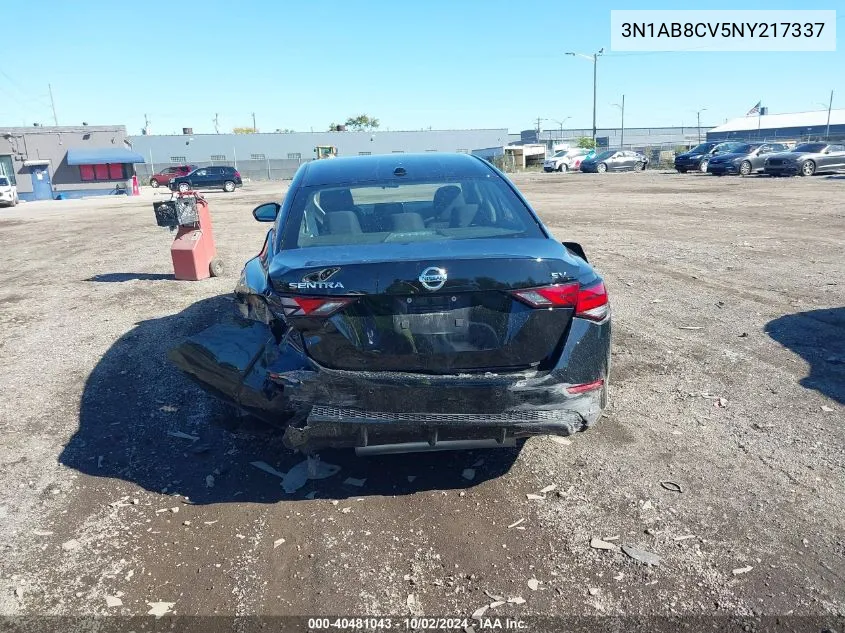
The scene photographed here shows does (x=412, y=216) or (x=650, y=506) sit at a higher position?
(x=412, y=216)

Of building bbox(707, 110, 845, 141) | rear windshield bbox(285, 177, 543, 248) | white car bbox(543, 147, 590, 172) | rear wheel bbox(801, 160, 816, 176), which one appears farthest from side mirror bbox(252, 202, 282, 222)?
building bbox(707, 110, 845, 141)

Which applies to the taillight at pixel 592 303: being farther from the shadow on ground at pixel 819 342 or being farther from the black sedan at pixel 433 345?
the shadow on ground at pixel 819 342

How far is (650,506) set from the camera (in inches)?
132

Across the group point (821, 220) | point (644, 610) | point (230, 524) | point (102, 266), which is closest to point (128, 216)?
point (102, 266)

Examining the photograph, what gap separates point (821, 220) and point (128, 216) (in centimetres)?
2016

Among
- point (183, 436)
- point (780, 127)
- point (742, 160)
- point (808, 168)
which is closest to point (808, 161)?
point (808, 168)

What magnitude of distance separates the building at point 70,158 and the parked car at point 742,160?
1426 inches

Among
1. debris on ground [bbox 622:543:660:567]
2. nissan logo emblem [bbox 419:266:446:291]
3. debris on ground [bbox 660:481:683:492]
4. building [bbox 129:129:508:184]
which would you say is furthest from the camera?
building [bbox 129:129:508:184]

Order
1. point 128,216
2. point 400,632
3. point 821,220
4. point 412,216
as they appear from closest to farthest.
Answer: point 400,632
point 412,216
point 821,220
point 128,216

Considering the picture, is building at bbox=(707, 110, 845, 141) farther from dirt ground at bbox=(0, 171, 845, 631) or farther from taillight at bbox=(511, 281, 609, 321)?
taillight at bbox=(511, 281, 609, 321)

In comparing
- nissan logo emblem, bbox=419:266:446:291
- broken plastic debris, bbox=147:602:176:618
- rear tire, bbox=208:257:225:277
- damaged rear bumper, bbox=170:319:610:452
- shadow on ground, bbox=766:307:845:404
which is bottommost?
shadow on ground, bbox=766:307:845:404

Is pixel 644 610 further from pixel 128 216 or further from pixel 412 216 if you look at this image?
pixel 128 216

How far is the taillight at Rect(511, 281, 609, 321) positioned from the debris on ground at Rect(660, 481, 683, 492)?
3.28 ft

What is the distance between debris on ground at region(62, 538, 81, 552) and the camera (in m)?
3.16
